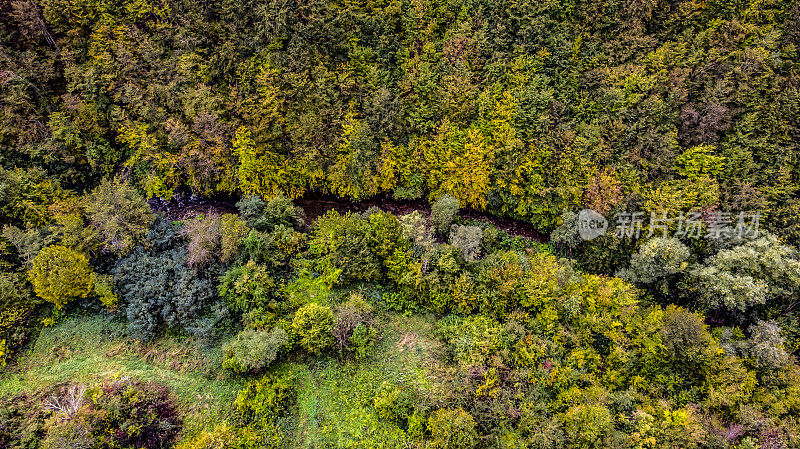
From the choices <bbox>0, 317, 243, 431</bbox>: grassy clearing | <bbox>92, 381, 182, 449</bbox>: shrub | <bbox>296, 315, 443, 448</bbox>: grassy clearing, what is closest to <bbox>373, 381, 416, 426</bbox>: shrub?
<bbox>296, 315, 443, 448</bbox>: grassy clearing

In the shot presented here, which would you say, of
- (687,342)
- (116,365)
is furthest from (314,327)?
(687,342)

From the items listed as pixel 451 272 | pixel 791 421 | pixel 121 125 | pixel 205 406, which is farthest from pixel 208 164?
pixel 791 421

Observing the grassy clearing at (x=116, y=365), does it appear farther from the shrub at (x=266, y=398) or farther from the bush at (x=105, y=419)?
the shrub at (x=266, y=398)

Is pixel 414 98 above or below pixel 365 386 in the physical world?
above

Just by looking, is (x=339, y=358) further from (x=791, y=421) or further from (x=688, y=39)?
(x=688, y=39)

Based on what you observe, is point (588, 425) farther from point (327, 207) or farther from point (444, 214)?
point (327, 207)

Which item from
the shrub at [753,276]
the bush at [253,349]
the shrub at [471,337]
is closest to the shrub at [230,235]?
the bush at [253,349]

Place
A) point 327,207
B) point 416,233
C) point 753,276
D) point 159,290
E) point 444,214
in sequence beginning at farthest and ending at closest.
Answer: point 327,207 → point 444,214 → point 416,233 → point 159,290 → point 753,276
